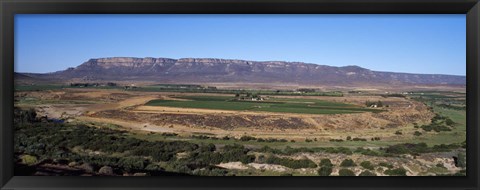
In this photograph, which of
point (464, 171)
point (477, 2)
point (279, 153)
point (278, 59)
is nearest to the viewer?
point (477, 2)

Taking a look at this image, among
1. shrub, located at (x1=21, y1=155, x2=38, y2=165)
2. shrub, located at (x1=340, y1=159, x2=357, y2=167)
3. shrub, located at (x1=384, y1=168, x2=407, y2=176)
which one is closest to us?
shrub, located at (x1=21, y1=155, x2=38, y2=165)

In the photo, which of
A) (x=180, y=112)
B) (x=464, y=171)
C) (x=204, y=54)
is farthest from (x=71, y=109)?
(x=464, y=171)

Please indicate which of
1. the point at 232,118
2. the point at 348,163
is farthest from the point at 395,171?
the point at 232,118

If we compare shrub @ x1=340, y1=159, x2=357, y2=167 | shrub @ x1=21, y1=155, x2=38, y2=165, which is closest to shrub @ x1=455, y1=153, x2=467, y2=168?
shrub @ x1=340, y1=159, x2=357, y2=167

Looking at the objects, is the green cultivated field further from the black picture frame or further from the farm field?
the black picture frame

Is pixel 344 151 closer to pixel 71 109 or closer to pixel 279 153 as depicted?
pixel 279 153

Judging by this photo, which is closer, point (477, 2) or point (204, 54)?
point (477, 2)

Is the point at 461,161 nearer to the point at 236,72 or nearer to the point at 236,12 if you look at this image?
the point at 236,12
